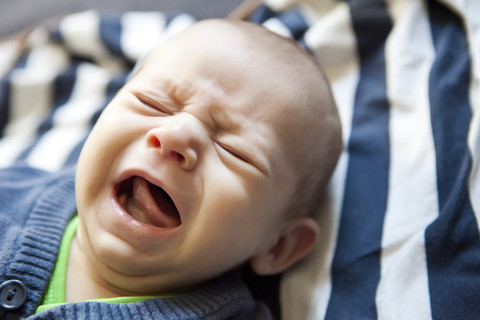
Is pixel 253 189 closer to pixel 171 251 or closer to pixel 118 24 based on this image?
pixel 171 251

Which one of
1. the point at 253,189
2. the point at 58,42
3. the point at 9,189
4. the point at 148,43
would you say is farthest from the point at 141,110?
the point at 58,42

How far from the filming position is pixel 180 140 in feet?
2.59

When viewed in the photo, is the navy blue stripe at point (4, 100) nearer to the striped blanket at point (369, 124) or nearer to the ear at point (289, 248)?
the striped blanket at point (369, 124)

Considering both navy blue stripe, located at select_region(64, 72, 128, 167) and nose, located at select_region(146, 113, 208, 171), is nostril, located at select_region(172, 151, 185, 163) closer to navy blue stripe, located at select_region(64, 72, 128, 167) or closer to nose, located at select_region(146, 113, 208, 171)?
nose, located at select_region(146, 113, 208, 171)

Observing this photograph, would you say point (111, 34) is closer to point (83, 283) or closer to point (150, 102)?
point (150, 102)

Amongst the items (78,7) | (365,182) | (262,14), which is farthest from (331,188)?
(78,7)

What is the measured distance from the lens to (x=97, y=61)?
1388 mm

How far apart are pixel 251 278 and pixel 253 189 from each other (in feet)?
0.95

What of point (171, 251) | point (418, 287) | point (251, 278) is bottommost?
point (251, 278)

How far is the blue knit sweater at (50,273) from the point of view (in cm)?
83

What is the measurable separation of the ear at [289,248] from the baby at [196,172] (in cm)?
3

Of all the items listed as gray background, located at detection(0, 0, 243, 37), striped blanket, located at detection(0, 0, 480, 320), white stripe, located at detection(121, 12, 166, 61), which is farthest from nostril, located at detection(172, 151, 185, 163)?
gray background, located at detection(0, 0, 243, 37)

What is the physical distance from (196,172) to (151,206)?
10 centimetres

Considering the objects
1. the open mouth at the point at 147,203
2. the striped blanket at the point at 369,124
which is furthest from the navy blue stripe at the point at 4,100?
the open mouth at the point at 147,203
